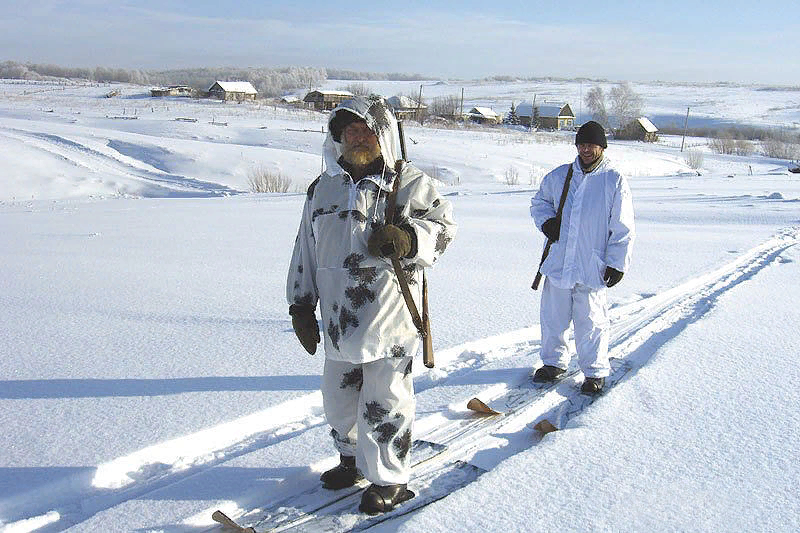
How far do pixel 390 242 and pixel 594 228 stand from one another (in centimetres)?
179

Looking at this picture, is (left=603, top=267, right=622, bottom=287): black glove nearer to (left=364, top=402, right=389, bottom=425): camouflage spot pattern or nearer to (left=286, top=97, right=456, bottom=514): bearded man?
(left=286, top=97, right=456, bottom=514): bearded man

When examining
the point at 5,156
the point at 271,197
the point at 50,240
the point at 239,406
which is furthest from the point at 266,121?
the point at 239,406

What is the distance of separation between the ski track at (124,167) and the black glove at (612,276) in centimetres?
1220

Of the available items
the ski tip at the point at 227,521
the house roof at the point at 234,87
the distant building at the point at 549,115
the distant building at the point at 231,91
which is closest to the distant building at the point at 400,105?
the ski tip at the point at 227,521

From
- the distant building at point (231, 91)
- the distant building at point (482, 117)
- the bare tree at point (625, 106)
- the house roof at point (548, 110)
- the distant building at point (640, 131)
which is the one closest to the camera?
the distant building at point (640, 131)

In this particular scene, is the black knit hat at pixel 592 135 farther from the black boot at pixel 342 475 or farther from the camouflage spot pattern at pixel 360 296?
the black boot at pixel 342 475

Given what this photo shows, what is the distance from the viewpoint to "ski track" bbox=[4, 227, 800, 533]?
8.29 feet

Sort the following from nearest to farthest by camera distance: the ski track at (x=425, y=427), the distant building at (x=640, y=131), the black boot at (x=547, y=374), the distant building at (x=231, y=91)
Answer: the ski track at (x=425, y=427)
the black boot at (x=547, y=374)
the distant building at (x=640, y=131)
the distant building at (x=231, y=91)

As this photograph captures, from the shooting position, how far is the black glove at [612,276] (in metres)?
3.65

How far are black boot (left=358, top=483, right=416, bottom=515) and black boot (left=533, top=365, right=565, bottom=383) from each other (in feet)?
5.25

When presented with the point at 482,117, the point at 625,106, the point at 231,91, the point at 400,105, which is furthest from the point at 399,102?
the point at 625,106

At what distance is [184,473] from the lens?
279cm

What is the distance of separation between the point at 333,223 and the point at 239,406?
1338mm

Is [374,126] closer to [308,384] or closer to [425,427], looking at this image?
[425,427]
